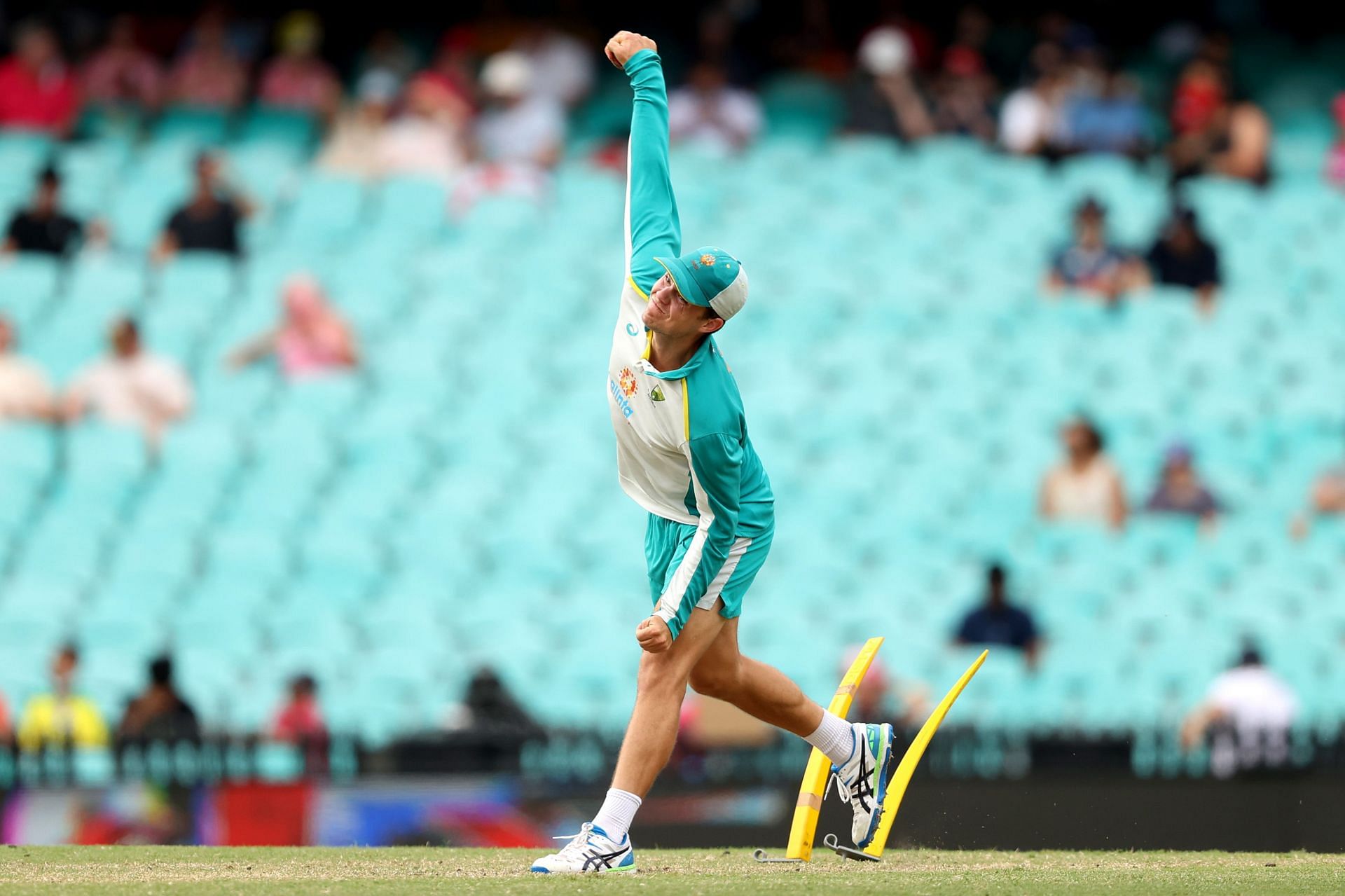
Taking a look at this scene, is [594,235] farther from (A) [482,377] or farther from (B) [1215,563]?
(B) [1215,563]

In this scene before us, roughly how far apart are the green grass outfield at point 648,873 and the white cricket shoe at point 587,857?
9 cm

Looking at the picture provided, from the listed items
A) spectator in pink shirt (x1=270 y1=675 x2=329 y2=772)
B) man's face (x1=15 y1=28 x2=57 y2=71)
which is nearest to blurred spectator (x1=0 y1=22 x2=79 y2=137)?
man's face (x1=15 y1=28 x2=57 y2=71)

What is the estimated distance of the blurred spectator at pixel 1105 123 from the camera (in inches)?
643

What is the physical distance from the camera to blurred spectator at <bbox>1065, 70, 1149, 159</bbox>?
16.3 metres

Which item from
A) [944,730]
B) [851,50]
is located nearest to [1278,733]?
[944,730]

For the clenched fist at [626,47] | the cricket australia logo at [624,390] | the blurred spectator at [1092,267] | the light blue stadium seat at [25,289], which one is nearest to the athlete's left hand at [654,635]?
the cricket australia logo at [624,390]

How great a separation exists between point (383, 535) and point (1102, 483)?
479cm

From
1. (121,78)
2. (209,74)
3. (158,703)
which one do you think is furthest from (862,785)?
(121,78)

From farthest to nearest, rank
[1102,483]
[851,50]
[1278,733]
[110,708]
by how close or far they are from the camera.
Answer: [851,50] → [1102,483] → [110,708] → [1278,733]

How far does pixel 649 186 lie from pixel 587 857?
2.16 metres

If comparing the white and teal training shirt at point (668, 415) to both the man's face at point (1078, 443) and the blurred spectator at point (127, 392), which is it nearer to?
the man's face at point (1078, 443)

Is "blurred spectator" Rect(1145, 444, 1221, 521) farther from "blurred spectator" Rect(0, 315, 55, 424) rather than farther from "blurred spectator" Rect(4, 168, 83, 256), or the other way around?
"blurred spectator" Rect(4, 168, 83, 256)

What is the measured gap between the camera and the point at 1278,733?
8766mm

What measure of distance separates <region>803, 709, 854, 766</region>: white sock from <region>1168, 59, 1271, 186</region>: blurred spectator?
10.7 m
